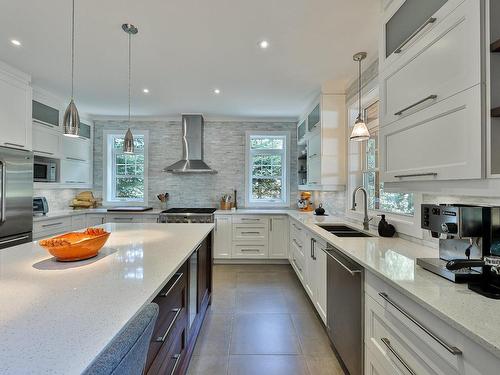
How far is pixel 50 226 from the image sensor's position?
3404 mm

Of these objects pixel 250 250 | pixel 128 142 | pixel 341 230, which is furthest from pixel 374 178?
pixel 128 142

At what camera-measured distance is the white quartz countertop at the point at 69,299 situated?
2.00 feet

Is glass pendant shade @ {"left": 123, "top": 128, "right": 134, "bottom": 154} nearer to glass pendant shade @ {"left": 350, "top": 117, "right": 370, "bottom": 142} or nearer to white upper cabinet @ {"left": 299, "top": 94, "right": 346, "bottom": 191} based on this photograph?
glass pendant shade @ {"left": 350, "top": 117, "right": 370, "bottom": 142}

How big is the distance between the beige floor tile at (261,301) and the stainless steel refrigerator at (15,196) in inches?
100

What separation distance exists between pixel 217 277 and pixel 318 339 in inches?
71.4

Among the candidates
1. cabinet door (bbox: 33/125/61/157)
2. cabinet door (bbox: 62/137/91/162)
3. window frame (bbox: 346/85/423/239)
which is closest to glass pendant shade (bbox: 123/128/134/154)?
cabinet door (bbox: 33/125/61/157)

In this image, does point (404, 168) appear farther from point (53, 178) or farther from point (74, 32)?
point (53, 178)

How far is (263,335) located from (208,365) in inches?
22.3

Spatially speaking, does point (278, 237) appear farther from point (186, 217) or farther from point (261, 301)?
point (186, 217)

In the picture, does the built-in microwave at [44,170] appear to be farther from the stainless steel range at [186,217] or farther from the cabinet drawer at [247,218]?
the cabinet drawer at [247,218]

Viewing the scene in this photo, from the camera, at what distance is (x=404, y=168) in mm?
1438

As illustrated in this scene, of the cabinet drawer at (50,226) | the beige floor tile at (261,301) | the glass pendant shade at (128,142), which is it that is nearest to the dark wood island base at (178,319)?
the beige floor tile at (261,301)

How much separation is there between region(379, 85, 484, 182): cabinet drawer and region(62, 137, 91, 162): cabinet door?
4463 mm

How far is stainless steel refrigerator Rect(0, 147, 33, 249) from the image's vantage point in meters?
2.61
